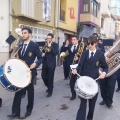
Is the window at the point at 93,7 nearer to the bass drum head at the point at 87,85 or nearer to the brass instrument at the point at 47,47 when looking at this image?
the brass instrument at the point at 47,47

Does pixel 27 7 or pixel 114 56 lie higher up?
pixel 27 7

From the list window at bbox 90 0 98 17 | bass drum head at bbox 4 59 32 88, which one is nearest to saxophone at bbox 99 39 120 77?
bass drum head at bbox 4 59 32 88

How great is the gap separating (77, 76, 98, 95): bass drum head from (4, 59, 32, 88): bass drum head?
3.32ft

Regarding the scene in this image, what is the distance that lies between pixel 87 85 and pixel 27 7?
9670 mm

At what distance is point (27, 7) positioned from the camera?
13211 millimetres

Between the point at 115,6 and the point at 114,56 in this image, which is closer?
the point at 114,56

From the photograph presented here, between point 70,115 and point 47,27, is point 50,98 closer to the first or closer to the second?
point 70,115

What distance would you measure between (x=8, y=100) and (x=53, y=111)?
1.45 metres

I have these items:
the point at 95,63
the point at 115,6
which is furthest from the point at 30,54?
the point at 115,6

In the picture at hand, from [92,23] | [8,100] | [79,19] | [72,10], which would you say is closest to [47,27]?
[72,10]

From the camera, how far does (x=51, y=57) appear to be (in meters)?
7.29

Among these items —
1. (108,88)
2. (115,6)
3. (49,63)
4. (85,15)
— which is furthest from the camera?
(115,6)

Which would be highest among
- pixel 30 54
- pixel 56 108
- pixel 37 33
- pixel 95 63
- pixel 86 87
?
pixel 37 33

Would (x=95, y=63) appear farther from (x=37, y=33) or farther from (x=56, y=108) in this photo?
(x=37, y=33)
